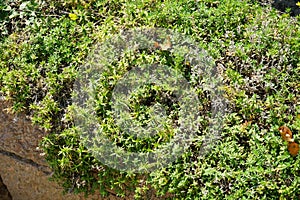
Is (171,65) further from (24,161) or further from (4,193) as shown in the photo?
(4,193)

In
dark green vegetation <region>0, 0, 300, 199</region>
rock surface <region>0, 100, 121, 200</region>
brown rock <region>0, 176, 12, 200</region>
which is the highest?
dark green vegetation <region>0, 0, 300, 199</region>

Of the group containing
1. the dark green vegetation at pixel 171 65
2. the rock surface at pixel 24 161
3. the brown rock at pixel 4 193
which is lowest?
the brown rock at pixel 4 193

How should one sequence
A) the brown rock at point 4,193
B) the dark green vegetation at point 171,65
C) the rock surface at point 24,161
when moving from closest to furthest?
the dark green vegetation at point 171,65 → the rock surface at point 24,161 → the brown rock at point 4,193

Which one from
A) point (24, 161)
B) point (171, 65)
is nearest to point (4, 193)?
point (24, 161)

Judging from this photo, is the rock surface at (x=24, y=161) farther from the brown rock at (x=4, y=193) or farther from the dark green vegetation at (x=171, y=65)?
the brown rock at (x=4, y=193)

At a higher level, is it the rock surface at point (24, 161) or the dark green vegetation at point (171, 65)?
the dark green vegetation at point (171, 65)

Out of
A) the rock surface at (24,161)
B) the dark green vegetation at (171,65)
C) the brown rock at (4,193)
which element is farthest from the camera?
Result: the brown rock at (4,193)

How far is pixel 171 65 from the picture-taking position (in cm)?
381

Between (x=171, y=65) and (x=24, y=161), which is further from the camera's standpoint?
(x=24, y=161)

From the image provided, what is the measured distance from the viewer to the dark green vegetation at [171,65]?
335 cm

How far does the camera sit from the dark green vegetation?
3350mm

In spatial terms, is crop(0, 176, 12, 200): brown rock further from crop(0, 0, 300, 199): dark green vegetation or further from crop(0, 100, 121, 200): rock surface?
crop(0, 0, 300, 199): dark green vegetation

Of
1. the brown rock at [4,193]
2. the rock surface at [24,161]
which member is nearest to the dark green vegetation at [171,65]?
the rock surface at [24,161]

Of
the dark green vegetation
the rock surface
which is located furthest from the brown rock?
the dark green vegetation
